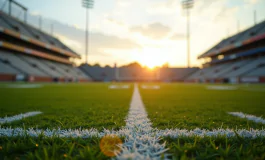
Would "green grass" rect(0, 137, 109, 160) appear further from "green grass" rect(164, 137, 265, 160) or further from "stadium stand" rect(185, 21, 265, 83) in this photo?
"stadium stand" rect(185, 21, 265, 83)

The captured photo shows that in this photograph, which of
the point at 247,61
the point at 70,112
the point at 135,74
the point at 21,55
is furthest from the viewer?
the point at 135,74

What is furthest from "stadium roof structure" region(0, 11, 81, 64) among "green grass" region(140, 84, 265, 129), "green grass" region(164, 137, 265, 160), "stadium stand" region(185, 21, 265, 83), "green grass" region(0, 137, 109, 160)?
"stadium stand" region(185, 21, 265, 83)

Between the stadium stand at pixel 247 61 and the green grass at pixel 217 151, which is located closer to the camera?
the green grass at pixel 217 151

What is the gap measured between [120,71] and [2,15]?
27007 millimetres

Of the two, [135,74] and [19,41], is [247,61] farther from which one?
[19,41]

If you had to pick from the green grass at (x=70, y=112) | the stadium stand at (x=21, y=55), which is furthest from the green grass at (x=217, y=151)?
the stadium stand at (x=21, y=55)

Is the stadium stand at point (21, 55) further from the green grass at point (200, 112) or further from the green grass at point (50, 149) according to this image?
the green grass at point (50, 149)

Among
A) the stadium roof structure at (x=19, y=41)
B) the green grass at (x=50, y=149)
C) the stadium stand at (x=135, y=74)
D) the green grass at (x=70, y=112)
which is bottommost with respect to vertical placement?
the green grass at (x=70, y=112)

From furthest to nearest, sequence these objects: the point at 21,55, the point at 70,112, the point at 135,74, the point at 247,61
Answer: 1. the point at 135,74
2. the point at 247,61
3. the point at 21,55
4. the point at 70,112

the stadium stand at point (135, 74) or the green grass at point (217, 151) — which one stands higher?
the stadium stand at point (135, 74)

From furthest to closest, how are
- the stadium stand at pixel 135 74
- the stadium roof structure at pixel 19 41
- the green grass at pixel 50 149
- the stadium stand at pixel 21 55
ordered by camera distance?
1. the stadium stand at pixel 135 74
2. the stadium roof structure at pixel 19 41
3. the stadium stand at pixel 21 55
4. the green grass at pixel 50 149

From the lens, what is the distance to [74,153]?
900 mm

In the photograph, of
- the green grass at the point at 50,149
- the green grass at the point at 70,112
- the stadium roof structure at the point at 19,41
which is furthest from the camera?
the stadium roof structure at the point at 19,41

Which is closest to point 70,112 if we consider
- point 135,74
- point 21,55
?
point 21,55
